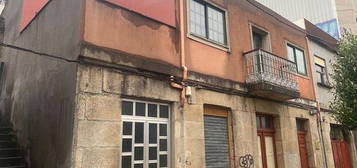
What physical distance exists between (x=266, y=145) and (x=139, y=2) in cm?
629

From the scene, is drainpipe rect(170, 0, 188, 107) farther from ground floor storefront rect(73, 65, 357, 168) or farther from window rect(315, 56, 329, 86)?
window rect(315, 56, 329, 86)

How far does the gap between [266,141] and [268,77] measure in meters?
2.29

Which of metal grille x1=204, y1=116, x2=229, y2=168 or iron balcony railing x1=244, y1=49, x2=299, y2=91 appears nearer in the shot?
metal grille x1=204, y1=116, x2=229, y2=168

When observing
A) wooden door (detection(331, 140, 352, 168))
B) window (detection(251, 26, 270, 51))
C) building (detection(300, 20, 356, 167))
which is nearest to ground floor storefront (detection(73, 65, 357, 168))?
window (detection(251, 26, 270, 51))

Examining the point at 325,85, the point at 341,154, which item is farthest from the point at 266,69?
the point at 341,154

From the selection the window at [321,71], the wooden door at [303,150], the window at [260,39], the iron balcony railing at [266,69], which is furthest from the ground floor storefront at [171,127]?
the window at [321,71]

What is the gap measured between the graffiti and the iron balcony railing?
2.20m

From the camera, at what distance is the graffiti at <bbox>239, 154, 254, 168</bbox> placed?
348 inches

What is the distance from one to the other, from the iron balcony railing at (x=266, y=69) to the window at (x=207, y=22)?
109cm

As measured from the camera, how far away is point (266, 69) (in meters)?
9.78

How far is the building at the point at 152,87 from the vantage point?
20.1 ft

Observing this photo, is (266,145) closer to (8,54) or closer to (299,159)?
(299,159)

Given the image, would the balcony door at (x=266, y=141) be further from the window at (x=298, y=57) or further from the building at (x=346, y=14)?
the building at (x=346, y=14)

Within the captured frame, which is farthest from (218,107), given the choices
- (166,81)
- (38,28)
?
(38,28)
